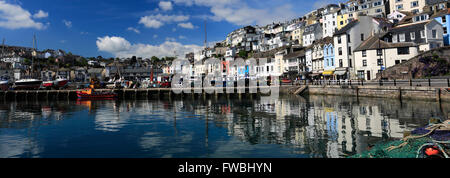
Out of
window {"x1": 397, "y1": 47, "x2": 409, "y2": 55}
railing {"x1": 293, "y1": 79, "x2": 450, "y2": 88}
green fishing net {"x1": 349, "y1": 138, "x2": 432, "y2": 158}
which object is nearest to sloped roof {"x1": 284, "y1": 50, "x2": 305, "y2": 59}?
railing {"x1": 293, "y1": 79, "x2": 450, "y2": 88}

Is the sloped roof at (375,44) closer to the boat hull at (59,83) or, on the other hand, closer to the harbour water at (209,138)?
the harbour water at (209,138)

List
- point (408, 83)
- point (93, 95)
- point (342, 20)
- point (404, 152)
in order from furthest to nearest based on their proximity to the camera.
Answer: point (342, 20), point (93, 95), point (408, 83), point (404, 152)

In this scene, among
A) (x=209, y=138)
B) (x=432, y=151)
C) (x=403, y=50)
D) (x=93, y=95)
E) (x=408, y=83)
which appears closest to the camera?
(x=432, y=151)

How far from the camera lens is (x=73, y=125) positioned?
23.1 m

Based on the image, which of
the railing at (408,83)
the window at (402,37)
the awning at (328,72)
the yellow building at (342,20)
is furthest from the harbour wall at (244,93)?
the yellow building at (342,20)

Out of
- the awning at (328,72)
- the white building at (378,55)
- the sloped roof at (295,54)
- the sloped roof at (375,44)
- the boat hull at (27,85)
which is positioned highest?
the sloped roof at (295,54)

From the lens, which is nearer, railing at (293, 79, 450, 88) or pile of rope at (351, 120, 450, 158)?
pile of rope at (351, 120, 450, 158)

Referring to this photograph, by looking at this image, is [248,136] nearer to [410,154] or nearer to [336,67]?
[410,154]

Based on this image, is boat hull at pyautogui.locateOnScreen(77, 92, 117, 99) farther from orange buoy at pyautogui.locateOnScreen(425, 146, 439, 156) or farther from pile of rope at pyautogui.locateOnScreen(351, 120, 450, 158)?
orange buoy at pyautogui.locateOnScreen(425, 146, 439, 156)

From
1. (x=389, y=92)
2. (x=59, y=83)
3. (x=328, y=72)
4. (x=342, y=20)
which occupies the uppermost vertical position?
Answer: (x=342, y=20)

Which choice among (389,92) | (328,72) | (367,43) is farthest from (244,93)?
(367,43)

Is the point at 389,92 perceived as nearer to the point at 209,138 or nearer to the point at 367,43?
the point at 367,43
